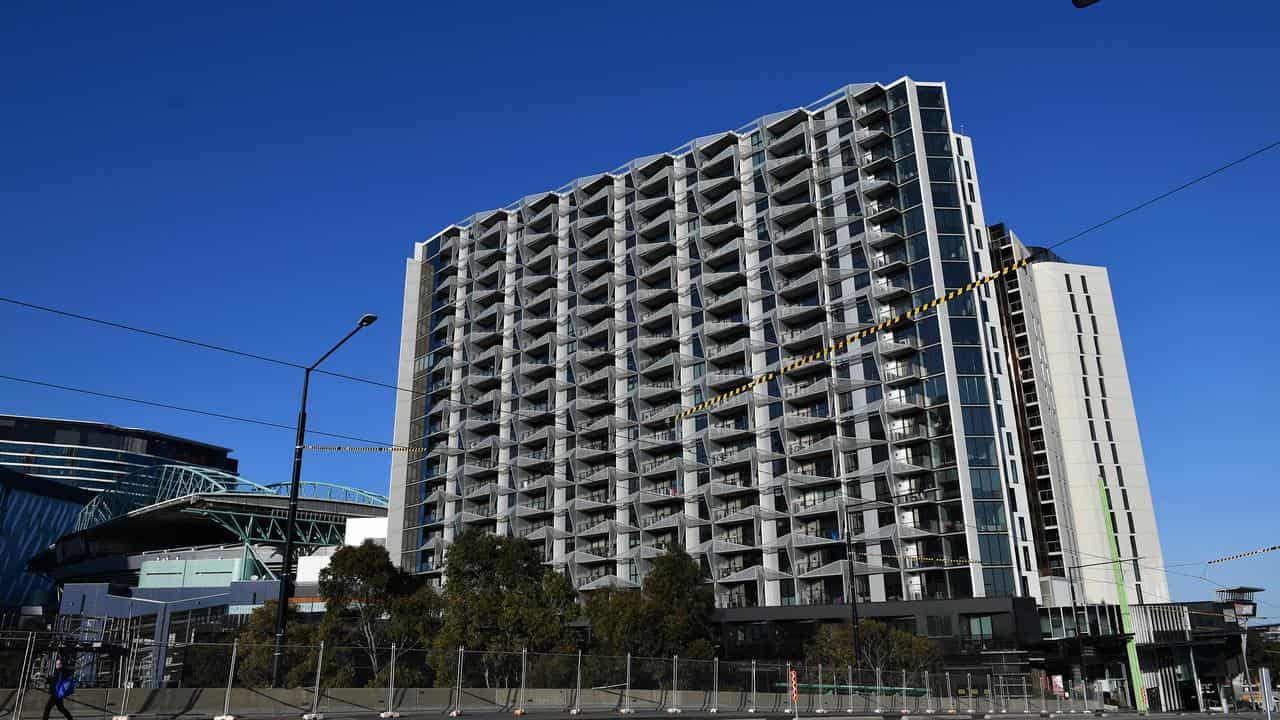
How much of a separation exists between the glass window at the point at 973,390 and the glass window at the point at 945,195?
15.9 metres

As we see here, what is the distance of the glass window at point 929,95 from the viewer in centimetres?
8406

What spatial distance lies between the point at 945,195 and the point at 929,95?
10.3 m

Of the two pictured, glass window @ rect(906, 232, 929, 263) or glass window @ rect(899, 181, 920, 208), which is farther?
glass window @ rect(899, 181, 920, 208)

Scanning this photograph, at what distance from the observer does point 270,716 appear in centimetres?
2311

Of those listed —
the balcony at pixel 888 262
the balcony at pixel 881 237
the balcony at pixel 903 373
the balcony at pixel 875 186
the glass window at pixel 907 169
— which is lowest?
the balcony at pixel 903 373

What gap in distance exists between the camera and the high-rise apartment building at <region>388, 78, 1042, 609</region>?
245ft

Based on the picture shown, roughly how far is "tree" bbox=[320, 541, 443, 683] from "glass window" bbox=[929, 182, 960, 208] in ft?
179

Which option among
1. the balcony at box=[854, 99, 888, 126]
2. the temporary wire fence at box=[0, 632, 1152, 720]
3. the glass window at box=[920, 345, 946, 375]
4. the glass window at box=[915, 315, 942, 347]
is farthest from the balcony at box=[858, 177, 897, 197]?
the temporary wire fence at box=[0, 632, 1152, 720]

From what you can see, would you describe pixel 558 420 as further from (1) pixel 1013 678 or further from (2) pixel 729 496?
(1) pixel 1013 678

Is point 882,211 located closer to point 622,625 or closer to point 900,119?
point 900,119

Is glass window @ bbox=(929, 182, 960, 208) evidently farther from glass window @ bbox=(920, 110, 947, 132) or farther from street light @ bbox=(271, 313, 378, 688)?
street light @ bbox=(271, 313, 378, 688)

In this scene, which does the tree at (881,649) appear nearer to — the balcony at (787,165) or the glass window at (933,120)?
the glass window at (933,120)

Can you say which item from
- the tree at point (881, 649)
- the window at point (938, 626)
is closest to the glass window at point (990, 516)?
the window at point (938, 626)

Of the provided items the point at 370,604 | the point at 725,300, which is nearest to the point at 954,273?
the point at 725,300
